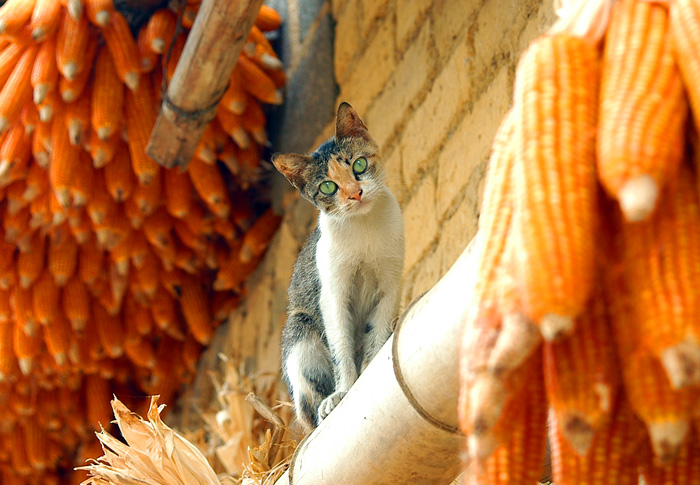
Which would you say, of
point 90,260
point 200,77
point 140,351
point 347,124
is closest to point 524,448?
point 347,124

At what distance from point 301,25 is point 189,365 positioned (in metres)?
1.81

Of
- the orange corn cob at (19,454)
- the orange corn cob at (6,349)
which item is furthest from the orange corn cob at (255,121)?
the orange corn cob at (19,454)

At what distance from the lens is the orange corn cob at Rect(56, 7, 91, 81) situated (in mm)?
3053

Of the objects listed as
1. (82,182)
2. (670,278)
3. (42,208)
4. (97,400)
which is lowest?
(97,400)

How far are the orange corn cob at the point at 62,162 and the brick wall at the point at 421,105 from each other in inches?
37.8

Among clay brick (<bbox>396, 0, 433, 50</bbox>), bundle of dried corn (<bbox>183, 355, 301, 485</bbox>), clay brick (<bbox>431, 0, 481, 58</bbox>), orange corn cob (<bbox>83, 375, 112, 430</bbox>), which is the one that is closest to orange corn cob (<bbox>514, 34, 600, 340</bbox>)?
bundle of dried corn (<bbox>183, 355, 301, 485</bbox>)

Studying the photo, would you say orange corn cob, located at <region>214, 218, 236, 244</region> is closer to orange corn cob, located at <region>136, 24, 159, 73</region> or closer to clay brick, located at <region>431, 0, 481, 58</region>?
orange corn cob, located at <region>136, 24, 159, 73</region>

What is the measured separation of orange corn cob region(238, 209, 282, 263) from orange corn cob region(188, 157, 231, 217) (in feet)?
1.22

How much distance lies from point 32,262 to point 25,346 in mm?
399

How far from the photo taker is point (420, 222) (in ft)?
9.32

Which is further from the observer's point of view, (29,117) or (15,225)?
(15,225)

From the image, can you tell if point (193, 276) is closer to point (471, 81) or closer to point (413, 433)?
point (471, 81)

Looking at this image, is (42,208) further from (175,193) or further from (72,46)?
(72,46)

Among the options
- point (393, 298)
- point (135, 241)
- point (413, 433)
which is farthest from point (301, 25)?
point (413, 433)
